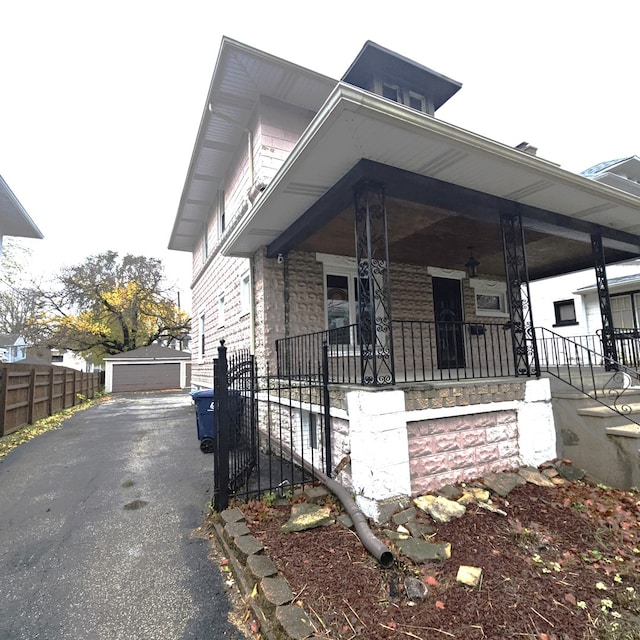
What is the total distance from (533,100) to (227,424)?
16.9 meters

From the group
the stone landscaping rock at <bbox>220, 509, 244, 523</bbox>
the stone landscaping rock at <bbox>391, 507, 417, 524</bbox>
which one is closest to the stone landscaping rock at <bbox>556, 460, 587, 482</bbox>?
the stone landscaping rock at <bbox>391, 507, 417, 524</bbox>

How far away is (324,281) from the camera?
6875 millimetres

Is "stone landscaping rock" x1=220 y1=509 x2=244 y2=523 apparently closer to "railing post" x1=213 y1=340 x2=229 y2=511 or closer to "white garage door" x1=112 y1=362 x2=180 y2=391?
"railing post" x1=213 y1=340 x2=229 y2=511

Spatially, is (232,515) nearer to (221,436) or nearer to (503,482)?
(221,436)

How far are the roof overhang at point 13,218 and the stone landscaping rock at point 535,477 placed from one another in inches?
459

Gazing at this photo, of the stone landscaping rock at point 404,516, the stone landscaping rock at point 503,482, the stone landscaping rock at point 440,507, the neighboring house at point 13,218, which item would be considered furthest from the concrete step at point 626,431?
the neighboring house at point 13,218

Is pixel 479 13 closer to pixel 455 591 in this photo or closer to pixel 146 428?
pixel 455 591

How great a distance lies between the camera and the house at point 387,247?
3.85m

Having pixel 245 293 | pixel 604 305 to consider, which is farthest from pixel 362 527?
pixel 604 305

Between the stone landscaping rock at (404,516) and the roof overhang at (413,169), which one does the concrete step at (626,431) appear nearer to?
the stone landscaping rock at (404,516)

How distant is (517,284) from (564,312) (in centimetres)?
1168

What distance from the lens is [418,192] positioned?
4676mm

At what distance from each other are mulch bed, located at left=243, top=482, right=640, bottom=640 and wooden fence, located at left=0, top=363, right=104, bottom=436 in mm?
7100

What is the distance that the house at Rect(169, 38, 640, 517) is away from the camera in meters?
3.85
